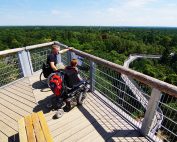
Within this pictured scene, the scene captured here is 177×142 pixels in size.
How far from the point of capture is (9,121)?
3.54m

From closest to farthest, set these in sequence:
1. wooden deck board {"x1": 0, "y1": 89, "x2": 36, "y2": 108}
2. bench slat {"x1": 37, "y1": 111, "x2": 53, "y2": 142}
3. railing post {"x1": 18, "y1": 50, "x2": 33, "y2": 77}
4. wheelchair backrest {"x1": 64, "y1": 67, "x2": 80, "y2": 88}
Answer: bench slat {"x1": 37, "y1": 111, "x2": 53, "y2": 142} → wheelchair backrest {"x1": 64, "y1": 67, "x2": 80, "y2": 88} → wooden deck board {"x1": 0, "y1": 89, "x2": 36, "y2": 108} → railing post {"x1": 18, "y1": 50, "x2": 33, "y2": 77}

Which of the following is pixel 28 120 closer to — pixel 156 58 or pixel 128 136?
pixel 128 136

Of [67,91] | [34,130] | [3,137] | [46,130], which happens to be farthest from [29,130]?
[67,91]

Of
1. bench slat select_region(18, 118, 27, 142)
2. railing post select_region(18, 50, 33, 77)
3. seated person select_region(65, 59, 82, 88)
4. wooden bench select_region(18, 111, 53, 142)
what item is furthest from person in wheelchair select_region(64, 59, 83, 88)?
railing post select_region(18, 50, 33, 77)

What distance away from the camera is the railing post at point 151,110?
2561 mm

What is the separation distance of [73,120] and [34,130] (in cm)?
100

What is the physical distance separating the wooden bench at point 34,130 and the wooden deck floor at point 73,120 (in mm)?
444

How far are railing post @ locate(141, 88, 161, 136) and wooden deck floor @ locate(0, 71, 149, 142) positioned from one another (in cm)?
18

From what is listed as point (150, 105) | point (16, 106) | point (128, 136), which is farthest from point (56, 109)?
point (150, 105)

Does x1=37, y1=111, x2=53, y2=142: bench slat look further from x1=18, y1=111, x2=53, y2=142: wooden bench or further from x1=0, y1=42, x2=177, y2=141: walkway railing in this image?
x1=0, y1=42, x2=177, y2=141: walkway railing

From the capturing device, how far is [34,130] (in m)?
2.68

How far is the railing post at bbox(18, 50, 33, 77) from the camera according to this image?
5.32 m

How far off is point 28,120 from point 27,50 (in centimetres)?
317

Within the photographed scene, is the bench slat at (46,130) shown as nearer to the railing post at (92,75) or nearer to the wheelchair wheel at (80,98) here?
the wheelchair wheel at (80,98)
